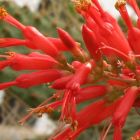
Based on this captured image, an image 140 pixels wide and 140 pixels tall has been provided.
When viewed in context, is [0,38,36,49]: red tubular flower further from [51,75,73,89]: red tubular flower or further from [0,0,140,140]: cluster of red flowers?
[51,75,73,89]: red tubular flower

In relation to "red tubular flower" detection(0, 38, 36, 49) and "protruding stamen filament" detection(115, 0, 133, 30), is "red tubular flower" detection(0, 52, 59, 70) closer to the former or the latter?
"red tubular flower" detection(0, 38, 36, 49)

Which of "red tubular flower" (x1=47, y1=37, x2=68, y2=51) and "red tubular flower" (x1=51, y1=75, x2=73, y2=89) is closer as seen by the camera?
"red tubular flower" (x1=51, y1=75, x2=73, y2=89)

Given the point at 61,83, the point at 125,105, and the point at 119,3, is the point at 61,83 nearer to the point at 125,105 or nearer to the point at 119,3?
the point at 125,105

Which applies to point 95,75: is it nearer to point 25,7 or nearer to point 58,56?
point 58,56

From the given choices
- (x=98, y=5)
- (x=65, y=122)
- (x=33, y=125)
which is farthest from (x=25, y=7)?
(x=33, y=125)

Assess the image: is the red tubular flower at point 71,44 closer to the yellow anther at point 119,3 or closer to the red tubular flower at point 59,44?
the red tubular flower at point 59,44

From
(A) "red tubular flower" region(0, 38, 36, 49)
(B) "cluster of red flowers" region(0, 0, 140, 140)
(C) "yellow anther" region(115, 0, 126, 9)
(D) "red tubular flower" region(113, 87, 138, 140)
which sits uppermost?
(A) "red tubular flower" region(0, 38, 36, 49)

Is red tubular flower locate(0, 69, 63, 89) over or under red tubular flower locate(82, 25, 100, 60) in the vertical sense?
under

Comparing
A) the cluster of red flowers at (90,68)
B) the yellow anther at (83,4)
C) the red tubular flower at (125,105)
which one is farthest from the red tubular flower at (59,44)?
the red tubular flower at (125,105)

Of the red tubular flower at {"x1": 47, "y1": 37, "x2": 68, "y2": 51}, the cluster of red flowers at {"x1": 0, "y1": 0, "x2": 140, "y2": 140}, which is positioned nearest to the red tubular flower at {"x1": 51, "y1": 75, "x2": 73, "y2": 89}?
the cluster of red flowers at {"x1": 0, "y1": 0, "x2": 140, "y2": 140}
